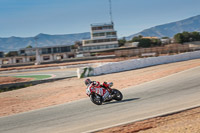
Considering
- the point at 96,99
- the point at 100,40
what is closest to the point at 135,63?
the point at 96,99

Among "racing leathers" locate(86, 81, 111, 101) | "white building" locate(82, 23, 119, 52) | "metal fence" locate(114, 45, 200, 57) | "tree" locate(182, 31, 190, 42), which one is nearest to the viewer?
"racing leathers" locate(86, 81, 111, 101)

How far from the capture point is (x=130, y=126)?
8414 mm

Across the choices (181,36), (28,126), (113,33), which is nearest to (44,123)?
(28,126)

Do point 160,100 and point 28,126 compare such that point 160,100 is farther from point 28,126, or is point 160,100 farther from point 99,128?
point 28,126

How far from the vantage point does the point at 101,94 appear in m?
12.2

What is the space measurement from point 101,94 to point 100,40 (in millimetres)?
107322

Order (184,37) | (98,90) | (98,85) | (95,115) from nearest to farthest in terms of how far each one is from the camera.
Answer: (95,115)
(98,90)
(98,85)
(184,37)

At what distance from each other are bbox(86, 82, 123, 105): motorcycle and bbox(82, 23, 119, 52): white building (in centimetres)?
10593

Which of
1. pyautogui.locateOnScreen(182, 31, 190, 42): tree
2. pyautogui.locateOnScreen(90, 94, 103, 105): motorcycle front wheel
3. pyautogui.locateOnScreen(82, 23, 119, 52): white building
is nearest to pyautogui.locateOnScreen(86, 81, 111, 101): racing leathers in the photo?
pyautogui.locateOnScreen(90, 94, 103, 105): motorcycle front wheel

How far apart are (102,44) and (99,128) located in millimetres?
111116

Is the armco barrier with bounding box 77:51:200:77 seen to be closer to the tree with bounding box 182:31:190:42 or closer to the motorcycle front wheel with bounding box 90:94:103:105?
the motorcycle front wheel with bounding box 90:94:103:105

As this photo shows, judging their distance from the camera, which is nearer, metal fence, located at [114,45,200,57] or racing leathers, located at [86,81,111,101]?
racing leathers, located at [86,81,111,101]

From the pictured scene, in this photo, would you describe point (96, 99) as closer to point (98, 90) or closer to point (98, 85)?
point (98, 90)

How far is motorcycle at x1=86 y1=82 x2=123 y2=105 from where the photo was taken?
474 inches
